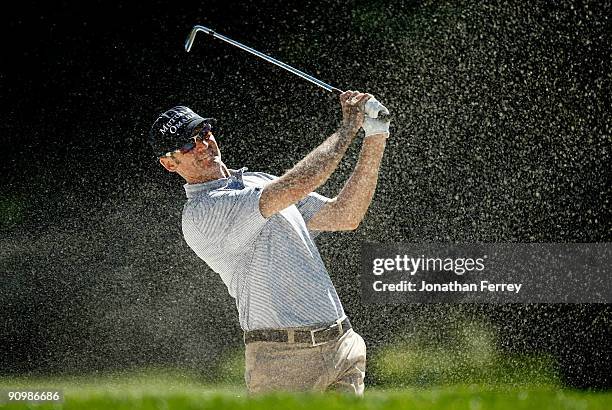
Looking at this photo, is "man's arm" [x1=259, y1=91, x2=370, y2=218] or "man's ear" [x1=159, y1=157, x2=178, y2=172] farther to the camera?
"man's ear" [x1=159, y1=157, x2=178, y2=172]

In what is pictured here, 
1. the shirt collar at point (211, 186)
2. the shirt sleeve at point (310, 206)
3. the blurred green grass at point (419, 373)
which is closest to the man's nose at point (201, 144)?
the shirt collar at point (211, 186)

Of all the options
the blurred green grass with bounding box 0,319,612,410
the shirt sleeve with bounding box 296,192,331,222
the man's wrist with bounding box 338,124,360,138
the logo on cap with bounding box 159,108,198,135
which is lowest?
the blurred green grass with bounding box 0,319,612,410

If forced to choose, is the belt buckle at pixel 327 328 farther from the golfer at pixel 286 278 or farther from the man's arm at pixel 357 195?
the man's arm at pixel 357 195

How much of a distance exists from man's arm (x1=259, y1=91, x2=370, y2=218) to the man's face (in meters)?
0.37

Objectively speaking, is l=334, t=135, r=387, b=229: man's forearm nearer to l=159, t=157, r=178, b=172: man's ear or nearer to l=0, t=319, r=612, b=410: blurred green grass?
l=159, t=157, r=178, b=172: man's ear

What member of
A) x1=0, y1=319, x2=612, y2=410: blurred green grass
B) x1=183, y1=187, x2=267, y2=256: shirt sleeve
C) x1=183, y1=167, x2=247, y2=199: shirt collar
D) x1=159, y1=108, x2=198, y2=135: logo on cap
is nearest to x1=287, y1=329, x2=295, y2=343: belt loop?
x1=183, y1=187, x2=267, y2=256: shirt sleeve

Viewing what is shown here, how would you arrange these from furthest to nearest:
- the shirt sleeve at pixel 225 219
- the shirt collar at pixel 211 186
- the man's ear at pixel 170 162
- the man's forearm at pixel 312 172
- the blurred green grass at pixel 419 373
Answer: the blurred green grass at pixel 419 373, the man's ear at pixel 170 162, the shirt collar at pixel 211 186, the shirt sleeve at pixel 225 219, the man's forearm at pixel 312 172

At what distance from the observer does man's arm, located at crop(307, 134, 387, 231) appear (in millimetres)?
3682

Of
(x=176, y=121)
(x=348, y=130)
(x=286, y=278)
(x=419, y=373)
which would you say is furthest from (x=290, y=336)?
(x=419, y=373)

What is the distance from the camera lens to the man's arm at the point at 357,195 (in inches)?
145

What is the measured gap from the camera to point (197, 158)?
391 centimetres

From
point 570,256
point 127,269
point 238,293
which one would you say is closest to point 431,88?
point 570,256

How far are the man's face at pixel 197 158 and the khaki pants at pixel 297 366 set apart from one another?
2.07 feet

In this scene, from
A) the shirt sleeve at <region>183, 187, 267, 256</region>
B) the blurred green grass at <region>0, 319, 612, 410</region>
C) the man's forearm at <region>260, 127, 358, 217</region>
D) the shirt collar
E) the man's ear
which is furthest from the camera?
the blurred green grass at <region>0, 319, 612, 410</region>
